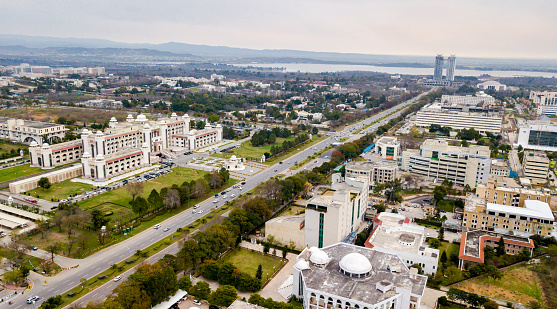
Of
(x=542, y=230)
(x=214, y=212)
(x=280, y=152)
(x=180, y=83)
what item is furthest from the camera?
(x=180, y=83)

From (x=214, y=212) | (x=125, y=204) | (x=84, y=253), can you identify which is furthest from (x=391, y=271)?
(x=125, y=204)

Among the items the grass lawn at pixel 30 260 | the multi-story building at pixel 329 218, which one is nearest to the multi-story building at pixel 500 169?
the multi-story building at pixel 329 218

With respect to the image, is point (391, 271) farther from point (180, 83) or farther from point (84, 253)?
point (180, 83)

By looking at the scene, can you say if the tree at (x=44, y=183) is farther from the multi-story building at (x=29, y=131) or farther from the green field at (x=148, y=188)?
the multi-story building at (x=29, y=131)

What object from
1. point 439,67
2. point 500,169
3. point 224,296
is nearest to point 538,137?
point 500,169

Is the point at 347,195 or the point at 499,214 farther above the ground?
the point at 347,195

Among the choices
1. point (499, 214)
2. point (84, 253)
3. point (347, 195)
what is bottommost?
point (84, 253)

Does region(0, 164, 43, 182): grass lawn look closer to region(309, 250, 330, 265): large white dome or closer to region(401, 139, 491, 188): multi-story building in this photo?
region(309, 250, 330, 265): large white dome
